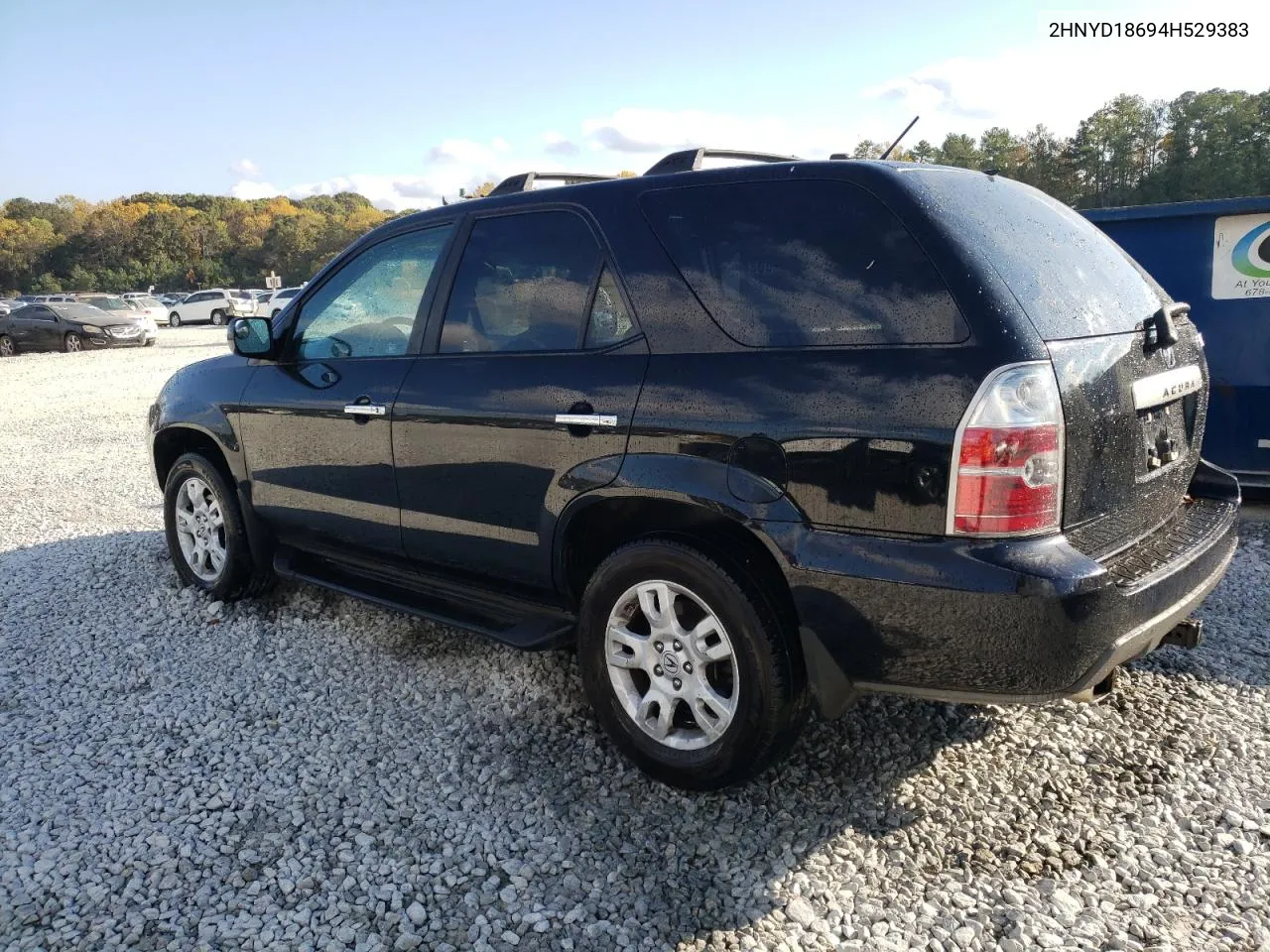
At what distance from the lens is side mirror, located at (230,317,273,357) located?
429 cm

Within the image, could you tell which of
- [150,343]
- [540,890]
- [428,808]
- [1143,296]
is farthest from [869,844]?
[150,343]

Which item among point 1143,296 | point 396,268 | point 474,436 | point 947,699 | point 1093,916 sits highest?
point 396,268

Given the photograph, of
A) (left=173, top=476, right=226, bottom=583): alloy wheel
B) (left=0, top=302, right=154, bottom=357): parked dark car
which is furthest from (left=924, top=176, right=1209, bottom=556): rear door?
(left=0, top=302, right=154, bottom=357): parked dark car

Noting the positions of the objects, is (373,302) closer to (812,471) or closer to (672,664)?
(672,664)

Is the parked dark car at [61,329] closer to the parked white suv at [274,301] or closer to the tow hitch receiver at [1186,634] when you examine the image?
the parked white suv at [274,301]

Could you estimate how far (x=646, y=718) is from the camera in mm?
3039

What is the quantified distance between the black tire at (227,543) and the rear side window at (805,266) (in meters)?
2.80

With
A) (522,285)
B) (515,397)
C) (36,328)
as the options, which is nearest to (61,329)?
(36,328)

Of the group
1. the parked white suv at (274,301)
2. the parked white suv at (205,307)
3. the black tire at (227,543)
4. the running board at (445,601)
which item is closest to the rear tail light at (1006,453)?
the running board at (445,601)

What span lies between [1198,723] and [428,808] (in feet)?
8.78

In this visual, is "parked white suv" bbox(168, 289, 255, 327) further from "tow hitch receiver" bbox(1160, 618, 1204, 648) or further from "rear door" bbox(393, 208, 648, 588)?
"tow hitch receiver" bbox(1160, 618, 1204, 648)

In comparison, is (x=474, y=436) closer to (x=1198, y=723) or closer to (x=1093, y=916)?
(x=1093, y=916)

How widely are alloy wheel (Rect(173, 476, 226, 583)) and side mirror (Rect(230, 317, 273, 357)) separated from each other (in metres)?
0.83

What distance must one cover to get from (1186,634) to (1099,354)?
103 cm
